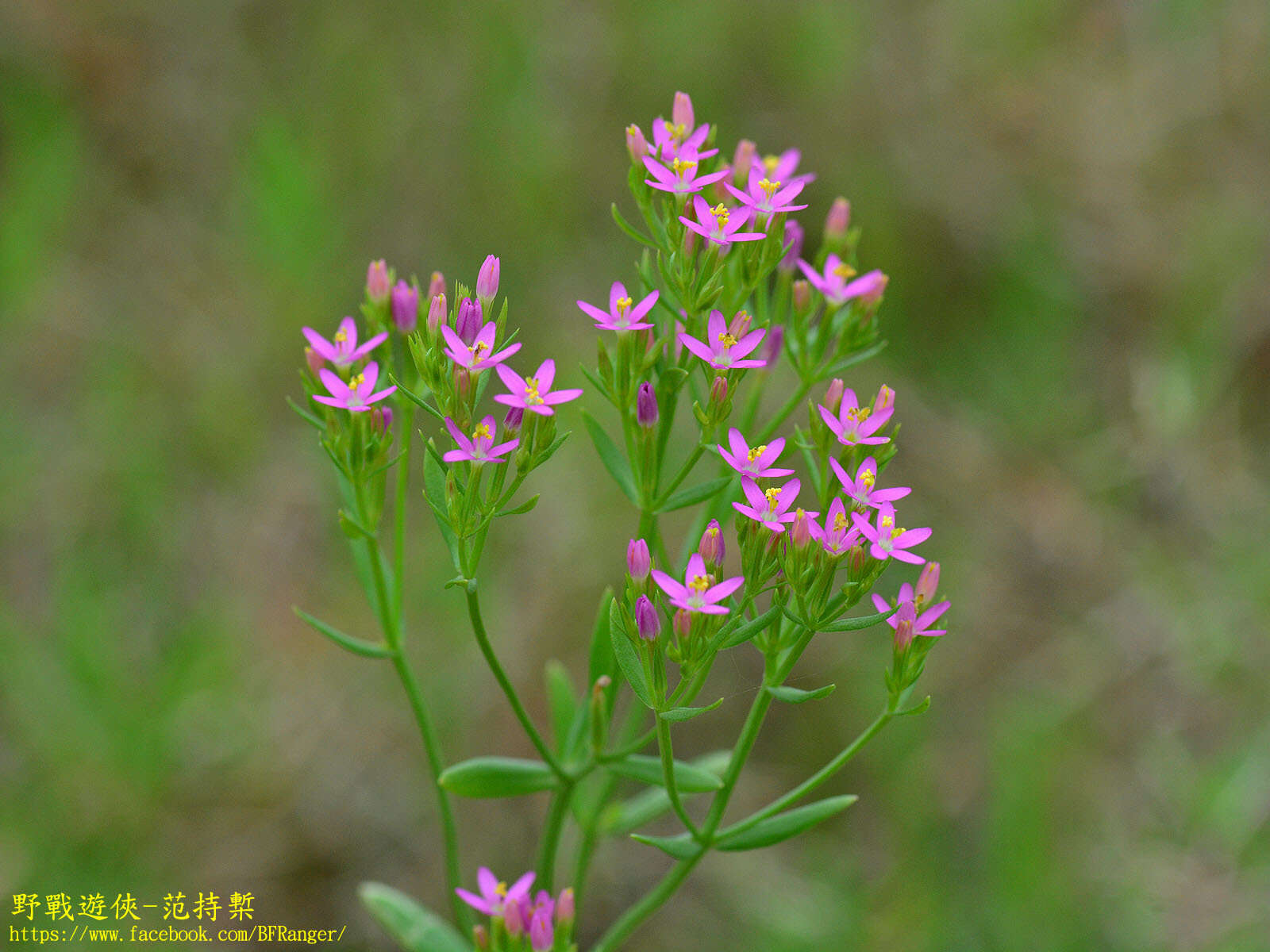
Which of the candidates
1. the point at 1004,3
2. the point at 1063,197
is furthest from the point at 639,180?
the point at 1004,3

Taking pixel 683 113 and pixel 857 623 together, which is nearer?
pixel 857 623

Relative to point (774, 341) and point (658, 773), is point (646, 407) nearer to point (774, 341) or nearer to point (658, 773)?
point (774, 341)

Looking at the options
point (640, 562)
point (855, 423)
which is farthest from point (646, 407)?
point (855, 423)

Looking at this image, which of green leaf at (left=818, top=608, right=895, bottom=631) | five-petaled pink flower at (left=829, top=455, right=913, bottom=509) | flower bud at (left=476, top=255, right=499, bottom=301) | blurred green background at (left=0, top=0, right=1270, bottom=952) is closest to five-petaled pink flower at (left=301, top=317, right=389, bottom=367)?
flower bud at (left=476, top=255, right=499, bottom=301)

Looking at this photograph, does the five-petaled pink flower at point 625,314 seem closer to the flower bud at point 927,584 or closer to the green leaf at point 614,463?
the green leaf at point 614,463

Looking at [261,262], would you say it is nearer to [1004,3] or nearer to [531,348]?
[531,348]

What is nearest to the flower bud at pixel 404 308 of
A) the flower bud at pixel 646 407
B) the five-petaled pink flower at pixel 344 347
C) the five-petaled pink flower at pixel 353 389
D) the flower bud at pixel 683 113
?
the five-petaled pink flower at pixel 344 347

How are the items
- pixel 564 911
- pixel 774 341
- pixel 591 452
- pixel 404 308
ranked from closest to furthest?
pixel 564 911, pixel 404 308, pixel 774 341, pixel 591 452
